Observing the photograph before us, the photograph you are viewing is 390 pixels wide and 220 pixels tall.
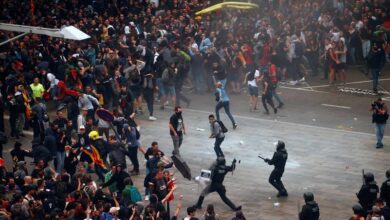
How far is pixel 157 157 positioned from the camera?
2297 centimetres

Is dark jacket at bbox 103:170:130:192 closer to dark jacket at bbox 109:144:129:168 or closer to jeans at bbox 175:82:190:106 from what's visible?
dark jacket at bbox 109:144:129:168

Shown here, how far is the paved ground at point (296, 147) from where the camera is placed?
77.2 feet

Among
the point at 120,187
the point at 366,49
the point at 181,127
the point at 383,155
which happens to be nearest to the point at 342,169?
the point at 383,155

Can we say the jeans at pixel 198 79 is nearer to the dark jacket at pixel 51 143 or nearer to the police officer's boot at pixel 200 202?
the dark jacket at pixel 51 143

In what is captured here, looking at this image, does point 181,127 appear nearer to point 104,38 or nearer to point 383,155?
point 383,155

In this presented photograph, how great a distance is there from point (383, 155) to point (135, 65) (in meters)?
7.83

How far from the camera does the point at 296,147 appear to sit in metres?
27.6

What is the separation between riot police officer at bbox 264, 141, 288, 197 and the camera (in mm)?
23031

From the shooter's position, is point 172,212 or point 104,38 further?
point 104,38

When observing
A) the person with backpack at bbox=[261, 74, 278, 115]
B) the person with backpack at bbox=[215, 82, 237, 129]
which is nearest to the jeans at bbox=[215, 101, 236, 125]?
the person with backpack at bbox=[215, 82, 237, 129]

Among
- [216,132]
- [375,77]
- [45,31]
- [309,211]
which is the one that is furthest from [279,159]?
[375,77]

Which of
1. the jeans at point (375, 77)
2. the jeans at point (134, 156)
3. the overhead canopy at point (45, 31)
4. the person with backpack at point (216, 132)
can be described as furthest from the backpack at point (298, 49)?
the jeans at point (134, 156)

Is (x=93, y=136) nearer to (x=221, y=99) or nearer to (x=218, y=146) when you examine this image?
(x=218, y=146)

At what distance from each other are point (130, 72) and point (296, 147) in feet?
18.3
